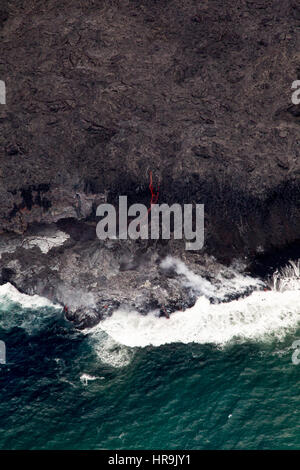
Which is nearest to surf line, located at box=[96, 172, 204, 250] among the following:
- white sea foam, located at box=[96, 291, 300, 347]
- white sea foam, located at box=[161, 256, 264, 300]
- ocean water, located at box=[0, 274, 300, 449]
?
white sea foam, located at box=[161, 256, 264, 300]

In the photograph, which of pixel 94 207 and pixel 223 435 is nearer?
Answer: pixel 223 435

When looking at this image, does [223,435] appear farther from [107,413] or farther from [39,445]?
[39,445]

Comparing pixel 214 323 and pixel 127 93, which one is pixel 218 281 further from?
pixel 127 93

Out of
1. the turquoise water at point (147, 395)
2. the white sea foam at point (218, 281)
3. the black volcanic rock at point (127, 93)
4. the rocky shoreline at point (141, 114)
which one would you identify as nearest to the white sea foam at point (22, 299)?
the turquoise water at point (147, 395)

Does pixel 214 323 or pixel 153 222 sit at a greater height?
pixel 153 222

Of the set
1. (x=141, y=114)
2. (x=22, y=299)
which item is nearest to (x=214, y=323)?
(x=22, y=299)

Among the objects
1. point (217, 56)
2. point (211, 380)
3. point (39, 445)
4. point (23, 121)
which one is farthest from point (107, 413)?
point (217, 56)

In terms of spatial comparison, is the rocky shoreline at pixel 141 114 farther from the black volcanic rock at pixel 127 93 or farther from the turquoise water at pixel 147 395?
the turquoise water at pixel 147 395
